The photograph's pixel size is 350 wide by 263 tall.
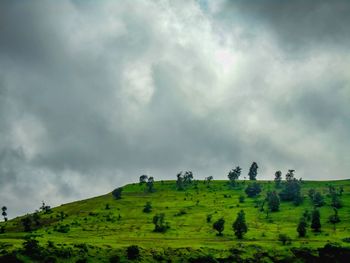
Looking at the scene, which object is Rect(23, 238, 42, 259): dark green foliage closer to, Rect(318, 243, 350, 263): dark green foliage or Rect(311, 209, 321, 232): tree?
A: Rect(318, 243, 350, 263): dark green foliage

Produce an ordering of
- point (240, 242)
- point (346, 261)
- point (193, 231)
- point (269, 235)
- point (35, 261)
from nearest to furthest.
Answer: point (35, 261) → point (346, 261) → point (240, 242) → point (269, 235) → point (193, 231)

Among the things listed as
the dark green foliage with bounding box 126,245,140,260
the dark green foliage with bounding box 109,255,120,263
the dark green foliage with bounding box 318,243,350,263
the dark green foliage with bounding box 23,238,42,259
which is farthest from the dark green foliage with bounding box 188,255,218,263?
the dark green foliage with bounding box 23,238,42,259

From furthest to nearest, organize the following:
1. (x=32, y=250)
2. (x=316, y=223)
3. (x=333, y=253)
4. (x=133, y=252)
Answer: (x=316, y=223)
(x=333, y=253)
(x=32, y=250)
(x=133, y=252)

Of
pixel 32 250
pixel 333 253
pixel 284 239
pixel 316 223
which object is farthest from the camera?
pixel 316 223

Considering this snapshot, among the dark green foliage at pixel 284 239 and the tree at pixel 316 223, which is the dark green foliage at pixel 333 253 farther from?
the tree at pixel 316 223

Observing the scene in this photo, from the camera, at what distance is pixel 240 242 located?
17288 centimetres

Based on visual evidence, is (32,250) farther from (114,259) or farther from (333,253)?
(333,253)

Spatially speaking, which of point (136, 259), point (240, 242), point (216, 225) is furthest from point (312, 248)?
point (136, 259)

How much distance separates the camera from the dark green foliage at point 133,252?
149375mm

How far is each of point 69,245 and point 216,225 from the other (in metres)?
62.1

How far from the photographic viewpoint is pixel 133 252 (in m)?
151

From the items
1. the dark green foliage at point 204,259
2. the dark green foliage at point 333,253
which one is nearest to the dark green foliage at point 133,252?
the dark green foliage at point 204,259

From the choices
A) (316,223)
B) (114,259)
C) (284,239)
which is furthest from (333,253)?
(114,259)

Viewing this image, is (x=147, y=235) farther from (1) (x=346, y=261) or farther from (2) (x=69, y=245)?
(1) (x=346, y=261)
